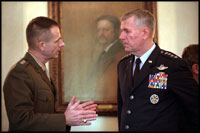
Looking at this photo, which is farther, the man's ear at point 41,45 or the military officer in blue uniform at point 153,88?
the man's ear at point 41,45

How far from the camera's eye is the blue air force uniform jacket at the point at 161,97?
182cm

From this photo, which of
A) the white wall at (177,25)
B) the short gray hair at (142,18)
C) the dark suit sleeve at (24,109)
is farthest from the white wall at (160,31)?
the dark suit sleeve at (24,109)

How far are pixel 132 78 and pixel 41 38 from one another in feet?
2.61

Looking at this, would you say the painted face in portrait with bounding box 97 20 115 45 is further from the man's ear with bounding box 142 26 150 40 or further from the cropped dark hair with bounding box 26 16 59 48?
the cropped dark hair with bounding box 26 16 59 48

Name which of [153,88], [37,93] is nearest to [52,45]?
[37,93]

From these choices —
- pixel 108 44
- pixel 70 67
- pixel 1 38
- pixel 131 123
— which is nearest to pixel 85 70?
pixel 70 67

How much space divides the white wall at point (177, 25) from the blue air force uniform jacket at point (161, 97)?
4.14ft

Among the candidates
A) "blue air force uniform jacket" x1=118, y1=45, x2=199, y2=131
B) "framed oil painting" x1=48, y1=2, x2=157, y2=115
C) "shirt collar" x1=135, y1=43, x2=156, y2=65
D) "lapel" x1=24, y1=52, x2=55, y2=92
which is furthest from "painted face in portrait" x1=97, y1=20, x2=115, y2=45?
"lapel" x1=24, y1=52, x2=55, y2=92

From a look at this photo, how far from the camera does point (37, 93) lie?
182 cm

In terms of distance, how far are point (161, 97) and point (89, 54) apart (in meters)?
1.50

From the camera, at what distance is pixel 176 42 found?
319 cm

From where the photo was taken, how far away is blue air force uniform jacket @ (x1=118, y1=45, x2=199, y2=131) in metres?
1.82

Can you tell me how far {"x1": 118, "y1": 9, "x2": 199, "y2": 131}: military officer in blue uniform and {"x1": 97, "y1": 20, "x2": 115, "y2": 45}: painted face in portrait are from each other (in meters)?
1.09

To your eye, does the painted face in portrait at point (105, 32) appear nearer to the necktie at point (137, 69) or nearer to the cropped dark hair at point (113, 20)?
the cropped dark hair at point (113, 20)
